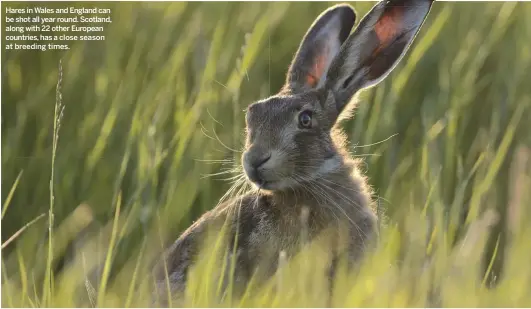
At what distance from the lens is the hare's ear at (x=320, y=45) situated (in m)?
5.59

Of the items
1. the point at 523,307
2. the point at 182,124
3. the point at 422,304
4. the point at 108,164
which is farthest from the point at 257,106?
the point at 523,307

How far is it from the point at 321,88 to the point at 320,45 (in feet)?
1.46

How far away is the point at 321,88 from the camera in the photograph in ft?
17.6

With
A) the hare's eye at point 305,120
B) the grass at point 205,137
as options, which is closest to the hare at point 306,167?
the hare's eye at point 305,120

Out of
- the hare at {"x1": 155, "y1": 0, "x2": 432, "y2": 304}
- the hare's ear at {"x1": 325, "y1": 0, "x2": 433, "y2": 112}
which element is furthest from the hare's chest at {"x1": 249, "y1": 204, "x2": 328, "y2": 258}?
the hare's ear at {"x1": 325, "y1": 0, "x2": 433, "y2": 112}

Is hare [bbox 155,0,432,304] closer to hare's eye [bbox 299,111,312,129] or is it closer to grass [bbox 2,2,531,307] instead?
hare's eye [bbox 299,111,312,129]

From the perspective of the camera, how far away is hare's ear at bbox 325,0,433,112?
5.36m

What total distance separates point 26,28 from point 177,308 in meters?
2.37

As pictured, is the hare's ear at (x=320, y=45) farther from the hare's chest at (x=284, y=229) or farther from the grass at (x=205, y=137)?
the hare's chest at (x=284, y=229)

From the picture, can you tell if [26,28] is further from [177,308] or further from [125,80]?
[177,308]

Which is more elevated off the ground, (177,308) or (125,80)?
(125,80)

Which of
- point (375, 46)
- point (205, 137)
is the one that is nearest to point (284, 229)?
point (205, 137)

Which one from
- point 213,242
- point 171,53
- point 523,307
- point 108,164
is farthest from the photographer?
point 171,53

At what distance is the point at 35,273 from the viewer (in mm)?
5223
